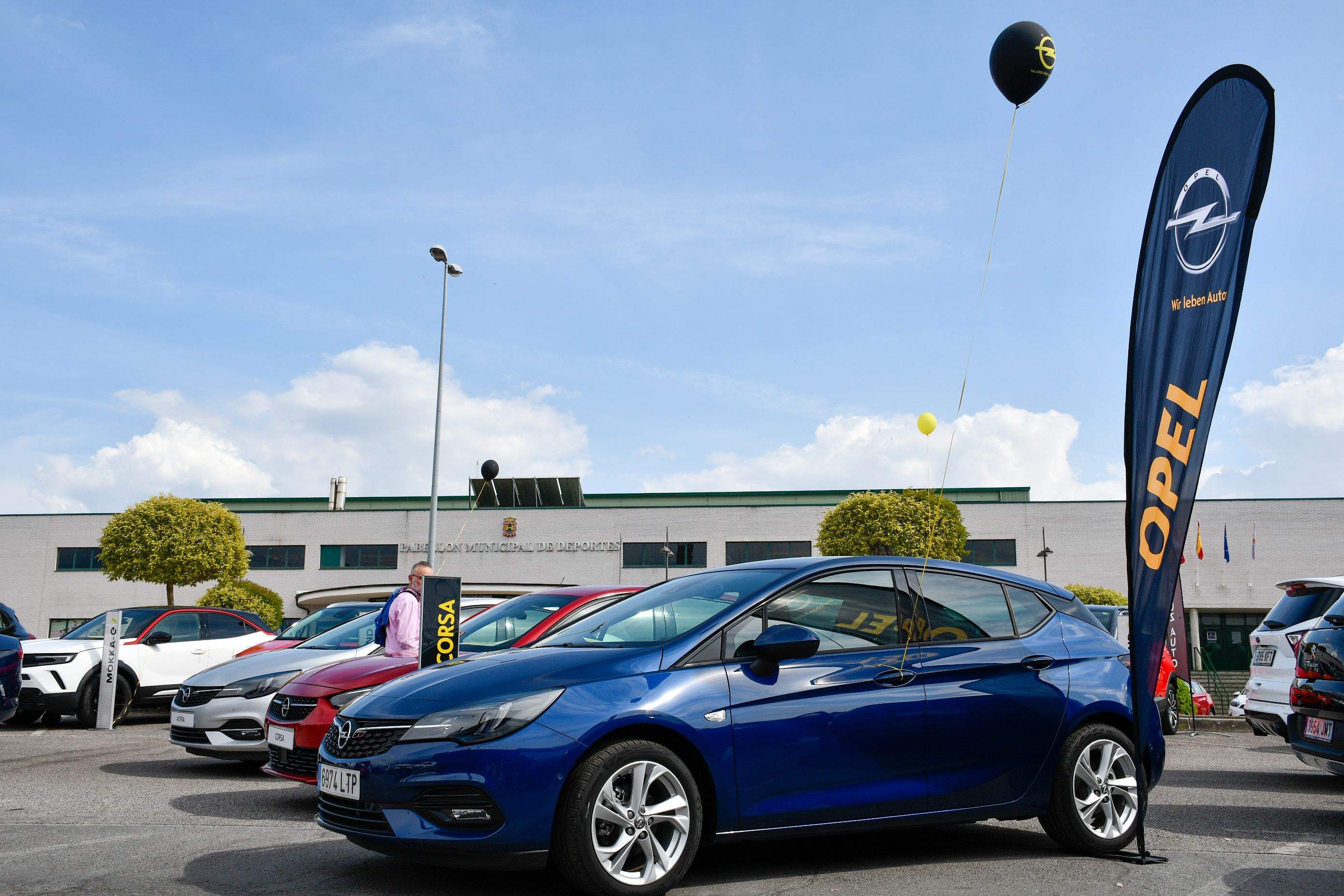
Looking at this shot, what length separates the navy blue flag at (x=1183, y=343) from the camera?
5.52m

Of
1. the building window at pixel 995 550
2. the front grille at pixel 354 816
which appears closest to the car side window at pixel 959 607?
the front grille at pixel 354 816

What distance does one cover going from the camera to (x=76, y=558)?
51.0 meters

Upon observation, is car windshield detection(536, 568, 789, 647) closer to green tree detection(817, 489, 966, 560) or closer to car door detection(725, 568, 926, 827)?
car door detection(725, 568, 926, 827)

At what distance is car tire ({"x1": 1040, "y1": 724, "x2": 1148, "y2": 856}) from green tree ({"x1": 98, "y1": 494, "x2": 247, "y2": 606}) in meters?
38.1

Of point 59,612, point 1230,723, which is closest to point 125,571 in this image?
point 59,612

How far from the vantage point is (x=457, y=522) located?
162 feet

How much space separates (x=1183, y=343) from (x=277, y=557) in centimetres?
4916

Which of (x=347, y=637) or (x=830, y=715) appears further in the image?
(x=347, y=637)

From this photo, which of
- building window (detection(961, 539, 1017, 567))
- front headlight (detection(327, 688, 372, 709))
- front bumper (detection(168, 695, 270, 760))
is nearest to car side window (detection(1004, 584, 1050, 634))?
front headlight (detection(327, 688, 372, 709))

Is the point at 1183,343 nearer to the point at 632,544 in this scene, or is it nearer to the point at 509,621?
the point at 509,621

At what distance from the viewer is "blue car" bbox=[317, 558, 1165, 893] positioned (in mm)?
4363

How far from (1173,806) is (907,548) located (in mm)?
30519

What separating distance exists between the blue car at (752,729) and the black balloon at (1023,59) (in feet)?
10.4

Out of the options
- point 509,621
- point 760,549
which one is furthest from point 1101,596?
point 509,621
